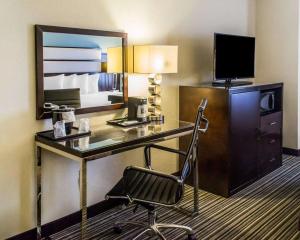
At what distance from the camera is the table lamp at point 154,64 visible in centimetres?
274

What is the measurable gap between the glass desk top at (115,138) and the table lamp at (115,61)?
0.44 m

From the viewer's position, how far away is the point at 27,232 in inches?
95.0

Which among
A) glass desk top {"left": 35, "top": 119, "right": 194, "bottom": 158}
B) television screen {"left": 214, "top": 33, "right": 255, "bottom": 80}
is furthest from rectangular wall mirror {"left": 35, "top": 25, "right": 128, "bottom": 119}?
television screen {"left": 214, "top": 33, "right": 255, "bottom": 80}

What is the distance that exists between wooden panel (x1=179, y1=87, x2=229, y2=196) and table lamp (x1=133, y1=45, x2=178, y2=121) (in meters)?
0.51

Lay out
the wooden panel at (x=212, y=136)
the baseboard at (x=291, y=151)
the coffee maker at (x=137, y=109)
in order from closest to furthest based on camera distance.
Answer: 1. the coffee maker at (x=137, y=109)
2. the wooden panel at (x=212, y=136)
3. the baseboard at (x=291, y=151)

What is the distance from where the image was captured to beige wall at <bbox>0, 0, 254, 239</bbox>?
7.26 ft

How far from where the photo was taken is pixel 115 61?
2.79 m

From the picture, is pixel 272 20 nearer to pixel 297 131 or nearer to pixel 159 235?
pixel 297 131

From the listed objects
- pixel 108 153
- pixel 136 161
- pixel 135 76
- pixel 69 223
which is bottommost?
pixel 69 223

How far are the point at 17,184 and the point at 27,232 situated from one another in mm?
366

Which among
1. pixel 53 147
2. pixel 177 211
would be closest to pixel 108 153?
pixel 53 147

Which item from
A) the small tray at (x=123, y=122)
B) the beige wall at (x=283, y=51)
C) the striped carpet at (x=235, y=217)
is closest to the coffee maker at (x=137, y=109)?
the small tray at (x=123, y=122)

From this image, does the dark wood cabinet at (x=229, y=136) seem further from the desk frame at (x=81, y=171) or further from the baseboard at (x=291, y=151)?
the baseboard at (x=291, y=151)

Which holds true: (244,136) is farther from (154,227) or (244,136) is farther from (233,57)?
(154,227)
